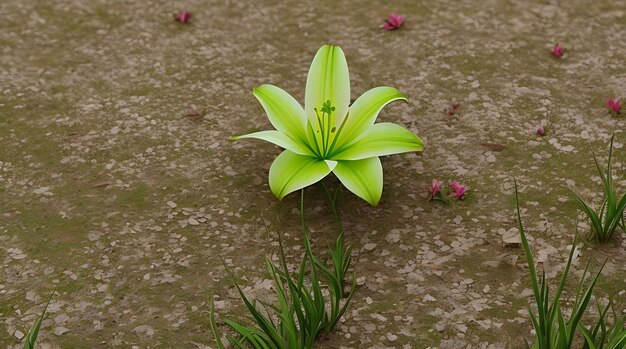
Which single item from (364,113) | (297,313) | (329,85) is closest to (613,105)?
(364,113)

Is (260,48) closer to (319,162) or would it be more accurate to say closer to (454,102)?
(454,102)

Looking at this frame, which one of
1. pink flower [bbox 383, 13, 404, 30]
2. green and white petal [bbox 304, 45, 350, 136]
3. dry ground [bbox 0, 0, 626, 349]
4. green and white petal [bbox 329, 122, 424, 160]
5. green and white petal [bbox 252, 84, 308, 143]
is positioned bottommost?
dry ground [bbox 0, 0, 626, 349]

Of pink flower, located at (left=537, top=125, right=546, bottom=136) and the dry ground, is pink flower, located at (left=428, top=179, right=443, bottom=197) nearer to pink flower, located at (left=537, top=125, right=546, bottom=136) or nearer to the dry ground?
the dry ground

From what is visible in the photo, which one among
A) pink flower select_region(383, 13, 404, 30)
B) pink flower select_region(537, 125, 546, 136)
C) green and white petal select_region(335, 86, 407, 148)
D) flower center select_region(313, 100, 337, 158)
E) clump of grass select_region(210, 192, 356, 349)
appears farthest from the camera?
pink flower select_region(383, 13, 404, 30)

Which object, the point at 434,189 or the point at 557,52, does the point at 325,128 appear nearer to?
the point at 434,189

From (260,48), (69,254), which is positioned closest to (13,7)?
(260,48)

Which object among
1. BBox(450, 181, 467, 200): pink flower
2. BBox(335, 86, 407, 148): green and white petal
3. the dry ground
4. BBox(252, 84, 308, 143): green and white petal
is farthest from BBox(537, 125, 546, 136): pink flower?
BBox(252, 84, 308, 143): green and white petal

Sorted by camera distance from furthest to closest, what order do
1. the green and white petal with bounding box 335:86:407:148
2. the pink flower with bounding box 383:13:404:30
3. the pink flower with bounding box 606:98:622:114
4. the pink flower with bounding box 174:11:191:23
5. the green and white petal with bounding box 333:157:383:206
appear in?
the pink flower with bounding box 174:11:191:23 → the pink flower with bounding box 383:13:404:30 → the pink flower with bounding box 606:98:622:114 → the green and white petal with bounding box 335:86:407:148 → the green and white petal with bounding box 333:157:383:206
